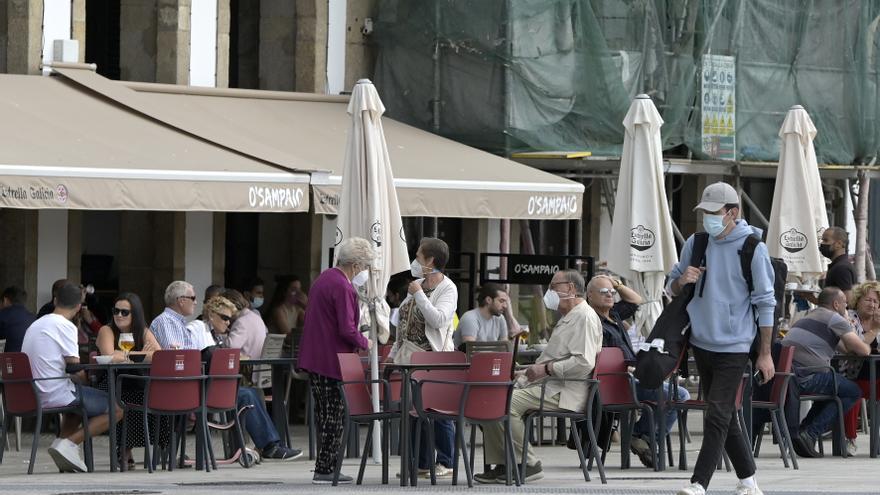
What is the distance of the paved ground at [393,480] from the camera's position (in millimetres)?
13008

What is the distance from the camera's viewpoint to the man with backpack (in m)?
11.9

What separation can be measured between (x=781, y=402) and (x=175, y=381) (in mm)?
4246

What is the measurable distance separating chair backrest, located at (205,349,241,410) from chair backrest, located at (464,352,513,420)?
2.22 m

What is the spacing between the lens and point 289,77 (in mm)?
23109

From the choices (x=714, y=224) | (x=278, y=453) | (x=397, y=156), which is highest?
(x=397, y=156)

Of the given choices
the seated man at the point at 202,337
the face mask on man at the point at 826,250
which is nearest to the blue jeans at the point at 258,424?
the seated man at the point at 202,337

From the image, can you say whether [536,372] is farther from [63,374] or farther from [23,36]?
[23,36]

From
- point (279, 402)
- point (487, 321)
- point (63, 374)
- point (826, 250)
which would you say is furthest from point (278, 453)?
point (826, 250)

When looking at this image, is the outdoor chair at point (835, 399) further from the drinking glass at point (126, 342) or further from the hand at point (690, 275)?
the drinking glass at point (126, 342)

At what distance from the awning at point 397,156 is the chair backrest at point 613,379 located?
13.7 feet

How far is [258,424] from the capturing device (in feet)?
53.1

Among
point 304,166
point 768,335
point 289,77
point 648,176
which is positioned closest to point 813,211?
Result: point 648,176

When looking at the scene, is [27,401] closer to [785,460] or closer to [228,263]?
[785,460]

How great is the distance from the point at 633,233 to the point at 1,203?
5.23m
